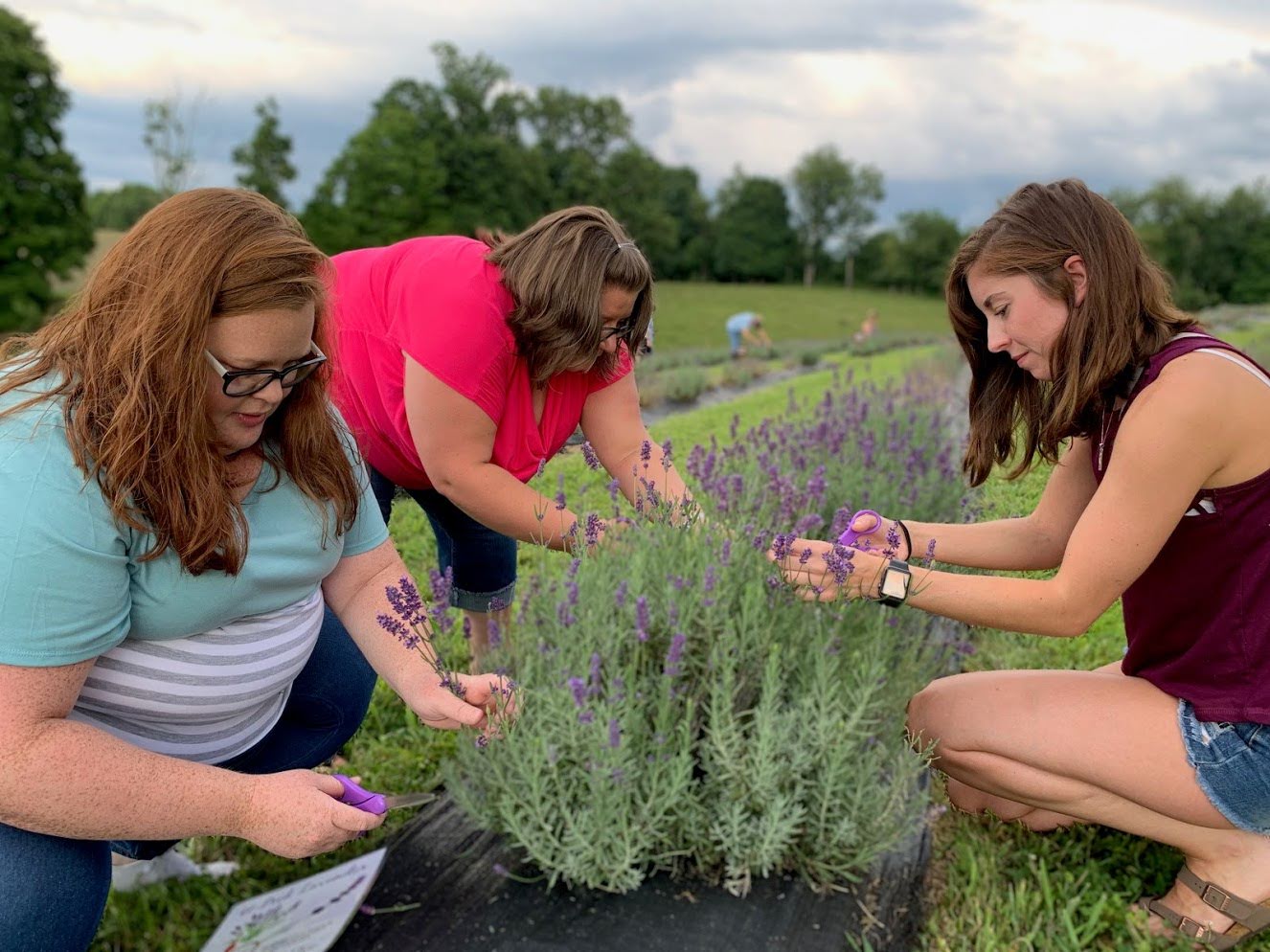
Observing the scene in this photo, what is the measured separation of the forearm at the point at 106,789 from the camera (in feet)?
4.49

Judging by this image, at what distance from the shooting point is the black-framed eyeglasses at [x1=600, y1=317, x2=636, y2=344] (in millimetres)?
2264

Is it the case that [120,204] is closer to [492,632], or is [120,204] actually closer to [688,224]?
[688,224]

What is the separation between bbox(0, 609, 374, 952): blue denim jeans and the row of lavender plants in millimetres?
373

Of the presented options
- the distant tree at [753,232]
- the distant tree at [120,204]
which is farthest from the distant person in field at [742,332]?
the distant tree at [753,232]

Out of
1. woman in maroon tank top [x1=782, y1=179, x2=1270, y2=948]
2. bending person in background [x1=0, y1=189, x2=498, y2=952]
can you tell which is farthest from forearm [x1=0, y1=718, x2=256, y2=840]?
woman in maroon tank top [x1=782, y1=179, x2=1270, y2=948]

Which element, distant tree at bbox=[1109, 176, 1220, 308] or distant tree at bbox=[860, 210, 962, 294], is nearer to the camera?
distant tree at bbox=[1109, 176, 1220, 308]

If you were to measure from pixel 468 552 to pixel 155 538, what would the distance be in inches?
55.3

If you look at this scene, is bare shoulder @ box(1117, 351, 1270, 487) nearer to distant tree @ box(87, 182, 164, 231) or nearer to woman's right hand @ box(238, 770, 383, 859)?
woman's right hand @ box(238, 770, 383, 859)

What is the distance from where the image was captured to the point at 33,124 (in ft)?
76.8

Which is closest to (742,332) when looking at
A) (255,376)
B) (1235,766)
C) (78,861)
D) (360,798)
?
(1235,766)

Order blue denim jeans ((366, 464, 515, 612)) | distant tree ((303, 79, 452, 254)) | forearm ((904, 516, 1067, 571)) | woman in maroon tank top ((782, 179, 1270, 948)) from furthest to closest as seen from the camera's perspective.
→ distant tree ((303, 79, 452, 254)) < blue denim jeans ((366, 464, 515, 612)) < forearm ((904, 516, 1067, 571)) < woman in maroon tank top ((782, 179, 1270, 948))

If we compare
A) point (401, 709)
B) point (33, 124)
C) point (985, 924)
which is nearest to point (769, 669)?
point (985, 924)

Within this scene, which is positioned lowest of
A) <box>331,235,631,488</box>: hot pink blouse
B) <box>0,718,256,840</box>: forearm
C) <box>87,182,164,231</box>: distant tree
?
<box>87,182,164,231</box>: distant tree

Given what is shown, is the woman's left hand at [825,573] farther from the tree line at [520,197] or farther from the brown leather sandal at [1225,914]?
the tree line at [520,197]
